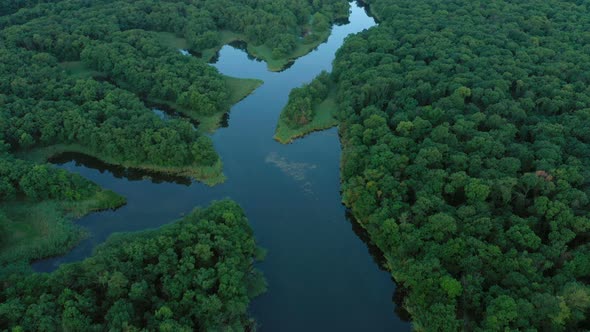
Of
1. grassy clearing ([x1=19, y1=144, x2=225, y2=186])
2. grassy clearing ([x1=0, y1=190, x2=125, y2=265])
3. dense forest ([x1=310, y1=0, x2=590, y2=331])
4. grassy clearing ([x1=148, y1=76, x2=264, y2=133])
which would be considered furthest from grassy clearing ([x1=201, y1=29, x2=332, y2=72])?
grassy clearing ([x1=0, y1=190, x2=125, y2=265])

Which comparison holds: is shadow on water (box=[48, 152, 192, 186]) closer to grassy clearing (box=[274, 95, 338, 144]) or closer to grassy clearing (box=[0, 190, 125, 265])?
grassy clearing (box=[0, 190, 125, 265])

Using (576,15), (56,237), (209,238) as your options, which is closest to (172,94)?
(56,237)

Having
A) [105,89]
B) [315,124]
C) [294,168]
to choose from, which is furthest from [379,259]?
[105,89]

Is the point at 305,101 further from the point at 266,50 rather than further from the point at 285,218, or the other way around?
the point at 266,50

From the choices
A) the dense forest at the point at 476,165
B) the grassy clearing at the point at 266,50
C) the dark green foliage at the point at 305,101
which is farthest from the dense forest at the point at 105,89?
the dense forest at the point at 476,165

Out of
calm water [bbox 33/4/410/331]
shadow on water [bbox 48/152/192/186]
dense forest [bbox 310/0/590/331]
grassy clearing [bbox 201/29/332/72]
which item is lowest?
shadow on water [bbox 48/152/192/186]
